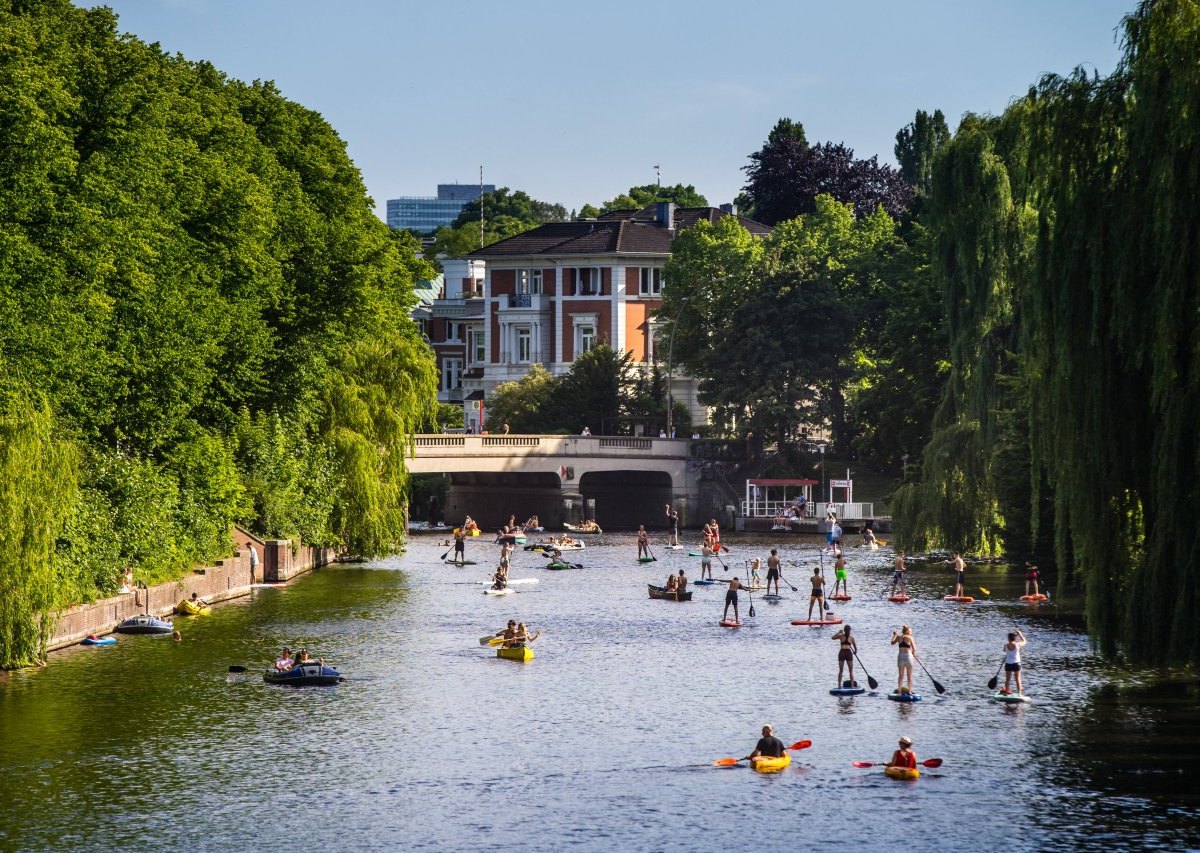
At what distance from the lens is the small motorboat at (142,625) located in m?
57.1

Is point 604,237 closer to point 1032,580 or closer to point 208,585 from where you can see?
point 1032,580

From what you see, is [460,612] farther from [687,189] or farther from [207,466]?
[687,189]

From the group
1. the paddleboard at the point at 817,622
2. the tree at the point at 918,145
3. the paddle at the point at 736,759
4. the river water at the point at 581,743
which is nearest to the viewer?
the river water at the point at 581,743

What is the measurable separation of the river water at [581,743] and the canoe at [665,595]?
914 centimetres

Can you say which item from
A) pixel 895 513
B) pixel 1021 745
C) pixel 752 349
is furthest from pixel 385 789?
pixel 752 349

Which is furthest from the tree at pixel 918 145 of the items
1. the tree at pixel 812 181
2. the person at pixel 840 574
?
the person at pixel 840 574

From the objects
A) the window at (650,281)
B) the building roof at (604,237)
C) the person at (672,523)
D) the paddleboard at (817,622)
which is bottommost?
the paddleboard at (817,622)

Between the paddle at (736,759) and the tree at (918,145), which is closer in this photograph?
the paddle at (736,759)

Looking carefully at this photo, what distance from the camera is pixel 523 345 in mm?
149375

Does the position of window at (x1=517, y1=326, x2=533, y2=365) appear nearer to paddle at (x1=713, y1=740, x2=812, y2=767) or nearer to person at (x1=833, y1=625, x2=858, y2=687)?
person at (x1=833, y1=625, x2=858, y2=687)

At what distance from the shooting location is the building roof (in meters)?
147

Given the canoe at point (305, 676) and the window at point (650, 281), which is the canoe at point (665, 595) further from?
the window at point (650, 281)

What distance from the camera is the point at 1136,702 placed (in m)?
44.7

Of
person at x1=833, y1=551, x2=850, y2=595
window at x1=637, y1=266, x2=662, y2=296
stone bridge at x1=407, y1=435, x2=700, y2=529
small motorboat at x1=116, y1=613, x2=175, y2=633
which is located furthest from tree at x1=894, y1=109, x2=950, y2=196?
small motorboat at x1=116, y1=613, x2=175, y2=633
